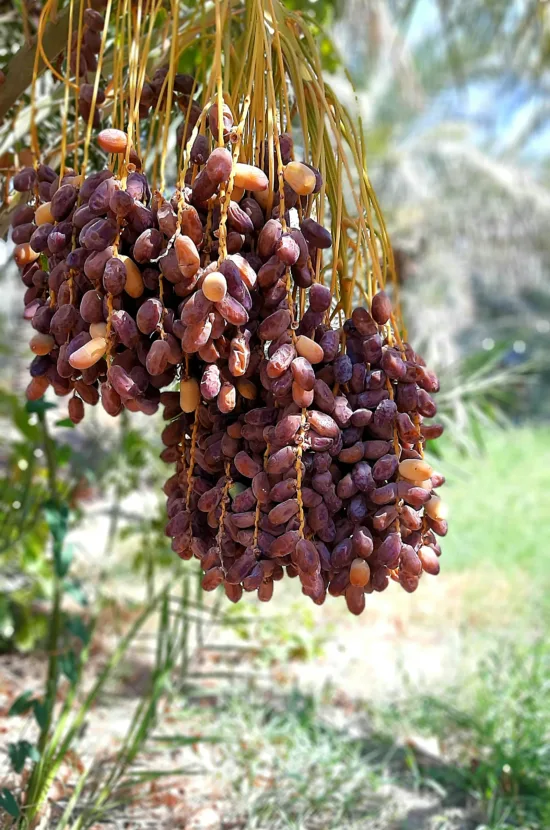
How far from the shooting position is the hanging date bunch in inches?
27.5

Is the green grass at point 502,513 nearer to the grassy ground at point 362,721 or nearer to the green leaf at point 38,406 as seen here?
the grassy ground at point 362,721

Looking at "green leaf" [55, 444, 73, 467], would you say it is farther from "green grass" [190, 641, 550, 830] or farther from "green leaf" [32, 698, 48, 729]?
"green grass" [190, 641, 550, 830]

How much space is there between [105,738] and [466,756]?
941 millimetres

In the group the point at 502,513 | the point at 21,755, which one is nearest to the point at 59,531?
the point at 21,755

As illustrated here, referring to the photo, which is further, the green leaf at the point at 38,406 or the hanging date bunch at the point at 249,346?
the green leaf at the point at 38,406

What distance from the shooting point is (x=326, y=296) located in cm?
74

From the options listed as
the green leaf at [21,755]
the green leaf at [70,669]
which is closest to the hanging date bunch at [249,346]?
the green leaf at [21,755]

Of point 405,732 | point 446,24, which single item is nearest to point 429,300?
point 446,24

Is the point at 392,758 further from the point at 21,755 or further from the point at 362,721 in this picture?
the point at 21,755

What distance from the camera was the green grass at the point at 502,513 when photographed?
4.32m

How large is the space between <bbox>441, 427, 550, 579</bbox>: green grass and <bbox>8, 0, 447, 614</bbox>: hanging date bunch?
136cm

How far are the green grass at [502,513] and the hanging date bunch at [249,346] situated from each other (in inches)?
53.5

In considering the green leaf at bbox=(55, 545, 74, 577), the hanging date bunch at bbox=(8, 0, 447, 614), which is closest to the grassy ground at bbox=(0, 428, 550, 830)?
the green leaf at bbox=(55, 545, 74, 577)

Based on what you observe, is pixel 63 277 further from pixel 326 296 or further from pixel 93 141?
pixel 93 141
